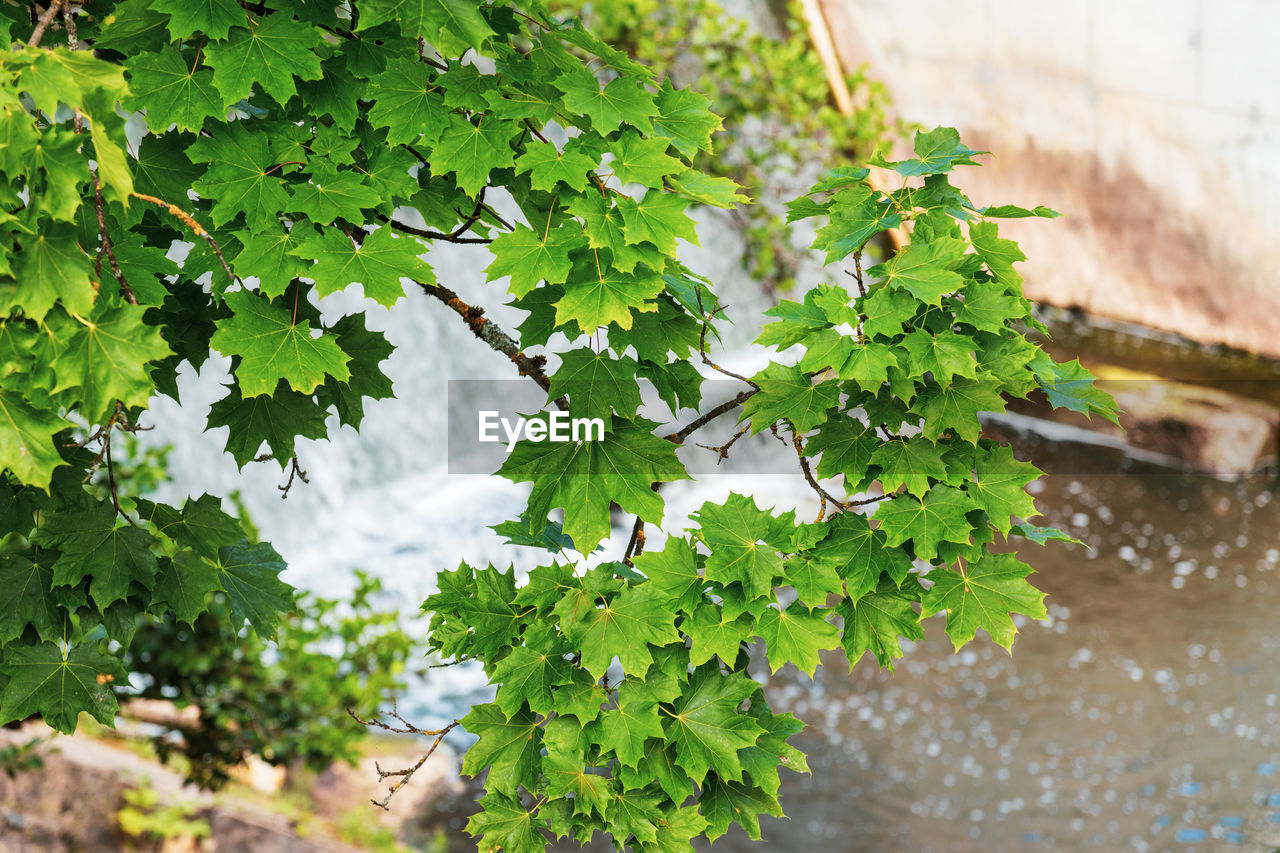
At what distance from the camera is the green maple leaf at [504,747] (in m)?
1.10

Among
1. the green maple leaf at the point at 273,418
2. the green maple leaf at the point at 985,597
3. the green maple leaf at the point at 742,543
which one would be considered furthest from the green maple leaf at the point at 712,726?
the green maple leaf at the point at 273,418

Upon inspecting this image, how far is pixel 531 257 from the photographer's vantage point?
1009 millimetres

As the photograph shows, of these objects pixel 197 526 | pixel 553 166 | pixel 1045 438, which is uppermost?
pixel 1045 438

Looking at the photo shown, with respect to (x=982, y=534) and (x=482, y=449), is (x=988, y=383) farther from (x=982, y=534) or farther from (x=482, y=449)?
(x=482, y=449)

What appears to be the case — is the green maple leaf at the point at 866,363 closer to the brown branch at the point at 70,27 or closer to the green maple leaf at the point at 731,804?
the green maple leaf at the point at 731,804

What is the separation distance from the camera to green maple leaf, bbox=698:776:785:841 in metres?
1.12

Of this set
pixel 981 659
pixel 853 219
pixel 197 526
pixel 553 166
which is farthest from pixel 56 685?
pixel 981 659

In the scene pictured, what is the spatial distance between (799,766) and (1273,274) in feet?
17.4

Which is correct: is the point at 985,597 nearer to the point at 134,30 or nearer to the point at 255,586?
the point at 255,586

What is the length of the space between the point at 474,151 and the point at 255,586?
0.66 meters

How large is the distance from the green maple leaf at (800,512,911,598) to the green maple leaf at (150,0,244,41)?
80cm

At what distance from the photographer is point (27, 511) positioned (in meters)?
1.18

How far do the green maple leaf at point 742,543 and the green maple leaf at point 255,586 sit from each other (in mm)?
606

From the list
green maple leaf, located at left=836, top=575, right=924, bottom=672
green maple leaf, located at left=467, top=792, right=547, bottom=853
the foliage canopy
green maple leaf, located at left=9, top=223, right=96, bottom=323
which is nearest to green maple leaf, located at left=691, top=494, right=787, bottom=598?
the foliage canopy
